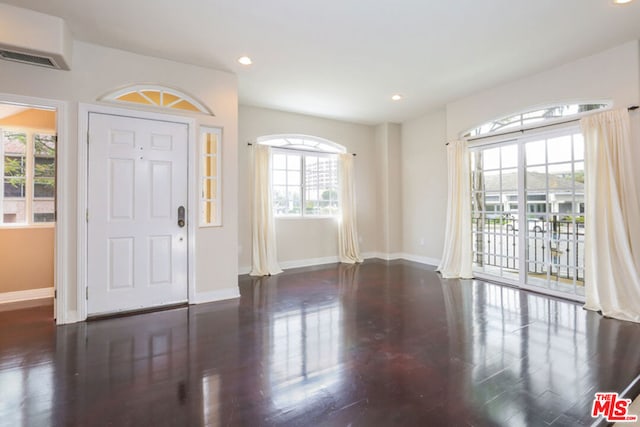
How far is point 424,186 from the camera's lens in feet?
20.8

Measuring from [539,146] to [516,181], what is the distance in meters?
0.56

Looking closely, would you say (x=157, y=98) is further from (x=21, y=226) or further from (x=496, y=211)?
(x=496, y=211)

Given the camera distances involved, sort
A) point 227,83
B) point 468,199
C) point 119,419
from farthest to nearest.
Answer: point 468,199 → point 227,83 → point 119,419

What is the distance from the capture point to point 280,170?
5969mm

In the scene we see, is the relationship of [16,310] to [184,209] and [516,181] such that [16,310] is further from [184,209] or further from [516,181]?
[516,181]

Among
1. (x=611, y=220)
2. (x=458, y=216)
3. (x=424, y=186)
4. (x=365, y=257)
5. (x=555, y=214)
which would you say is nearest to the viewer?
(x=611, y=220)

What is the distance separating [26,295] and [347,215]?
16.7 ft

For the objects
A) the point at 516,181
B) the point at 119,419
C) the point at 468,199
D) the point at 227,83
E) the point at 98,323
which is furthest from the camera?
the point at 468,199

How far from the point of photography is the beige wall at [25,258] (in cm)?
394

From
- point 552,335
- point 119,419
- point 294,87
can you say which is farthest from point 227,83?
point 552,335

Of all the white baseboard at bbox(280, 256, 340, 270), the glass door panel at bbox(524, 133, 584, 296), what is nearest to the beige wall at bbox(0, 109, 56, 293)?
the white baseboard at bbox(280, 256, 340, 270)

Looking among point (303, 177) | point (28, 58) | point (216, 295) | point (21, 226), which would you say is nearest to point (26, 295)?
point (21, 226)

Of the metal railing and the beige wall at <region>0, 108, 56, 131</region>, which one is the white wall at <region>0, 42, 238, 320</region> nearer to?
the beige wall at <region>0, 108, 56, 131</region>

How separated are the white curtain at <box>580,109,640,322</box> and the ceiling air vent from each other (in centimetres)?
580
